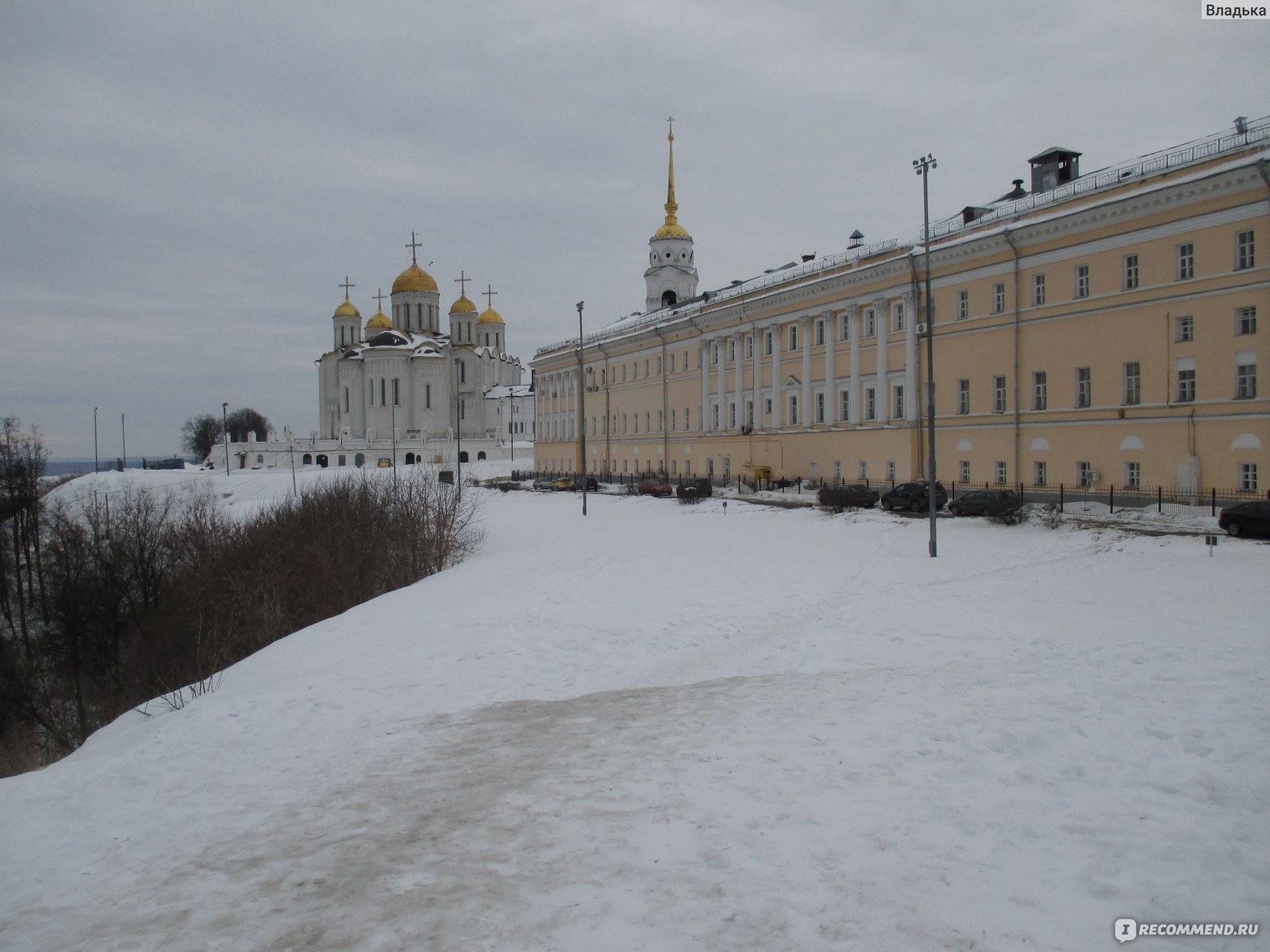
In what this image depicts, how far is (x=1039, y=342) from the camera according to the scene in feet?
114

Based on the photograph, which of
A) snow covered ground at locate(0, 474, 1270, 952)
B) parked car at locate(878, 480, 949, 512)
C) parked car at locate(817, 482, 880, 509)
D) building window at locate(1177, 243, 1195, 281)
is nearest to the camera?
snow covered ground at locate(0, 474, 1270, 952)

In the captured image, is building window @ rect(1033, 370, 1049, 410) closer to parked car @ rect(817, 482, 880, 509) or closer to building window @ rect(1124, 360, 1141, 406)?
building window @ rect(1124, 360, 1141, 406)

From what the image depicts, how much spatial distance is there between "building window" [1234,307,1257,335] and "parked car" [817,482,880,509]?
523 inches

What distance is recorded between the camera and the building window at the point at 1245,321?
27.7 metres

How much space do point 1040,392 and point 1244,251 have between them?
340 inches

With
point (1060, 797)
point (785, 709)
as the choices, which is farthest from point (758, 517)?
point (1060, 797)

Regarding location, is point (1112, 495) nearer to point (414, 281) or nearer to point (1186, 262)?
point (1186, 262)

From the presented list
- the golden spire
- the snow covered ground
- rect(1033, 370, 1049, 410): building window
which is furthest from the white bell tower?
the snow covered ground

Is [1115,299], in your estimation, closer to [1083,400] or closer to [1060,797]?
[1083,400]

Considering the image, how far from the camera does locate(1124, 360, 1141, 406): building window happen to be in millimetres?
31188

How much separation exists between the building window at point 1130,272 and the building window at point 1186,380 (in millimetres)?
3390

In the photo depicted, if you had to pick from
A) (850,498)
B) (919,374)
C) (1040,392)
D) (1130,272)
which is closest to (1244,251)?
(1130,272)

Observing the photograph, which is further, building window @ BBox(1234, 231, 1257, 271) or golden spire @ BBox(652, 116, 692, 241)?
golden spire @ BBox(652, 116, 692, 241)

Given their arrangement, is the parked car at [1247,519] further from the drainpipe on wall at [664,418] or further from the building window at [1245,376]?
the drainpipe on wall at [664,418]
